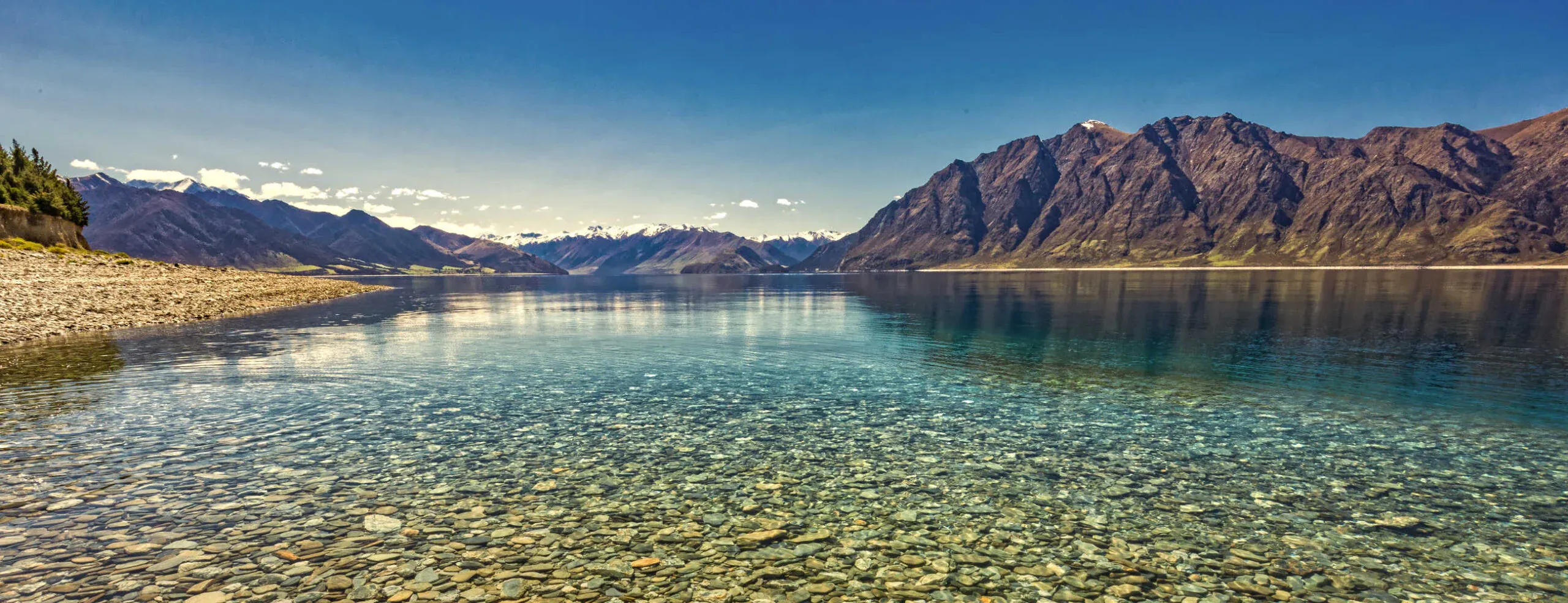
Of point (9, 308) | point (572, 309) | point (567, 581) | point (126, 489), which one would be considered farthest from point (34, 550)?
point (572, 309)

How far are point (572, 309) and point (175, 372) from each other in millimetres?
67632

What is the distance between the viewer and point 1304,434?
22.8 m

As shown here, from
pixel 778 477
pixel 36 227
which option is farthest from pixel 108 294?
pixel 778 477

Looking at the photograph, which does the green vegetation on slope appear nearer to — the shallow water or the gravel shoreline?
the gravel shoreline

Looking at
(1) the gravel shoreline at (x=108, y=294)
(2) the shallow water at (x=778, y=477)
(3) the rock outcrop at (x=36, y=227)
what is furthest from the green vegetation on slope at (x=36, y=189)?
(2) the shallow water at (x=778, y=477)

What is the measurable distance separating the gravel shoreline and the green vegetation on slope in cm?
2681

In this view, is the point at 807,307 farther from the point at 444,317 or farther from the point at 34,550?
the point at 34,550

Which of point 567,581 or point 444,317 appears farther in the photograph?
point 444,317

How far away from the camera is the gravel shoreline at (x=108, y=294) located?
5166 centimetres

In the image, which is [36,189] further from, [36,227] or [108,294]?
[108,294]

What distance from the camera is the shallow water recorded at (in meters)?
12.0

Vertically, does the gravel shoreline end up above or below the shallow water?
above

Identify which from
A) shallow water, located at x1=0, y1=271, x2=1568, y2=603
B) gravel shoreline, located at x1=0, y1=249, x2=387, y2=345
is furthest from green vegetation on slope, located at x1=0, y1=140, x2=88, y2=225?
shallow water, located at x1=0, y1=271, x2=1568, y2=603

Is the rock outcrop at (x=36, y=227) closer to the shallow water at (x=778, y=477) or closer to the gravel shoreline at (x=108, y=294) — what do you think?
the gravel shoreline at (x=108, y=294)
